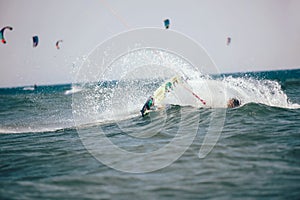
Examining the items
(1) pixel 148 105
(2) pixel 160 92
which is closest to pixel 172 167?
(1) pixel 148 105

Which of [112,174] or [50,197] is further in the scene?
[112,174]

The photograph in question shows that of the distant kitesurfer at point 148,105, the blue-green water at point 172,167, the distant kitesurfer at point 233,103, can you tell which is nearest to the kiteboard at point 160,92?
the distant kitesurfer at point 148,105

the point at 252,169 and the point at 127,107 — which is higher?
the point at 127,107

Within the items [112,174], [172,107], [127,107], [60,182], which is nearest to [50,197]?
[60,182]

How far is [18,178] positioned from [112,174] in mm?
2068

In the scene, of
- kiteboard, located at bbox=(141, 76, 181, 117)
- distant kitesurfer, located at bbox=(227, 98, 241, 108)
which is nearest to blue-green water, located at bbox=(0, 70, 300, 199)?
distant kitesurfer, located at bbox=(227, 98, 241, 108)

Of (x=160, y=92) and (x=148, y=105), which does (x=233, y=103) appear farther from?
(x=148, y=105)

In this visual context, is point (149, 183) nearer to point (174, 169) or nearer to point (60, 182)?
point (174, 169)

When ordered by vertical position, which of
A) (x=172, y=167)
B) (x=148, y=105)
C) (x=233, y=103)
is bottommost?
(x=172, y=167)

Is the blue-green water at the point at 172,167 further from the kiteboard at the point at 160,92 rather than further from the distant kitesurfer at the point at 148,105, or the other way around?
the kiteboard at the point at 160,92

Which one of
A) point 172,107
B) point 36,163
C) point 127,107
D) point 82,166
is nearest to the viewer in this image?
point 82,166

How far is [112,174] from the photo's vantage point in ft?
19.1

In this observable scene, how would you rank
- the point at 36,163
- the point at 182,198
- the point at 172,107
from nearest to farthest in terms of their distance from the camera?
the point at 182,198 < the point at 36,163 < the point at 172,107

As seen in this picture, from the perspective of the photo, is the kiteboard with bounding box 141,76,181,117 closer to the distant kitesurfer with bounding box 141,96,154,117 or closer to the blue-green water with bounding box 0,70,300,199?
the distant kitesurfer with bounding box 141,96,154,117
